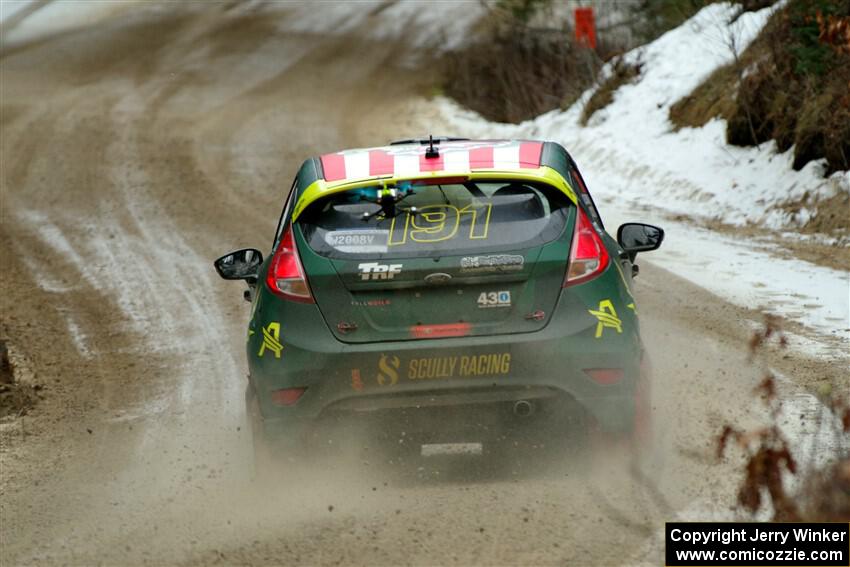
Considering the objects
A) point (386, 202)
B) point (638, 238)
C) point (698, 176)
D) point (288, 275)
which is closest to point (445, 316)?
point (386, 202)

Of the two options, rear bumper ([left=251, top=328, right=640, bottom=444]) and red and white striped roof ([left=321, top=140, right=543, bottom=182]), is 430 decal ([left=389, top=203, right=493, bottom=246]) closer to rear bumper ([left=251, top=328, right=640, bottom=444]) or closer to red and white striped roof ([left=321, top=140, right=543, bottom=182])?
red and white striped roof ([left=321, top=140, right=543, bottom=182])

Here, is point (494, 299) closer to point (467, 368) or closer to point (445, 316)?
point (445, 316)

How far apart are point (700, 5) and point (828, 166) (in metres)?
7.71

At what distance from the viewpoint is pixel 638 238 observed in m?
7.56

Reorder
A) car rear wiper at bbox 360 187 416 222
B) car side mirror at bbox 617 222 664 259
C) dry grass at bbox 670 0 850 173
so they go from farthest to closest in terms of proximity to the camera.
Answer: dry grass at bbox 670 0 850 173, car side mirror at bbox 617 222 664 259, car rear wiper at bbox 360 187 416 222

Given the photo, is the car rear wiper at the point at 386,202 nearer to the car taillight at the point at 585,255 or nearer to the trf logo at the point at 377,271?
the trf logo at the point at 377,271

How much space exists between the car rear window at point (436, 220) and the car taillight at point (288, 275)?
0.11 meters

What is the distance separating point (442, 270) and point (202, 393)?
3675mm

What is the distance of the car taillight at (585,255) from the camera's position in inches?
257

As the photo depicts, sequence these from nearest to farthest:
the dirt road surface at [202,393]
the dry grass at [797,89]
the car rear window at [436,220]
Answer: the dirt road surface at [202,393], the car rear window at [436,220], the dry grass at [797,89]

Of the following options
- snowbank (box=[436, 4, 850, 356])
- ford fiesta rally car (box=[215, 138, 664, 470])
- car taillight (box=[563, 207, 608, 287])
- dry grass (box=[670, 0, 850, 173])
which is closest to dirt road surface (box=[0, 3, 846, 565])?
ford fiesta rally car (box=[215, 138, 664, 470])

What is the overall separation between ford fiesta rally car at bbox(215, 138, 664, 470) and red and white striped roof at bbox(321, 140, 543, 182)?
0.09 feet

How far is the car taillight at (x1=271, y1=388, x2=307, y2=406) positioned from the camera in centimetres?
661

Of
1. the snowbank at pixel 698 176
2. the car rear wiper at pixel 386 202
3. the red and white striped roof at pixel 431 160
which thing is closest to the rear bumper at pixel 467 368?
the car rear wiper at pixel 386 202
